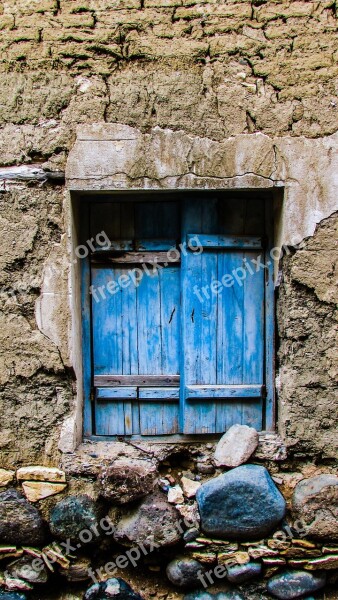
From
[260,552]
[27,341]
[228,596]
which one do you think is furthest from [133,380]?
[228,596]

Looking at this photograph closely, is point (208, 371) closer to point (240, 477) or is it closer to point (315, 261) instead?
point (240, 477)

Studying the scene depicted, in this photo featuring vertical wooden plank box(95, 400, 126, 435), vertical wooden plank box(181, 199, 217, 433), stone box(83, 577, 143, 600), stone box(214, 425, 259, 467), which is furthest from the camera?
vertical wooden plank box(95, 400, 126, 435)

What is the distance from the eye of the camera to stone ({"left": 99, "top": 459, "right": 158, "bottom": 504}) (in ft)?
7.57

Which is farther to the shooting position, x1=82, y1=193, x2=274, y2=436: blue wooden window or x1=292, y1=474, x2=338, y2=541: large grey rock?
x1=82, y1=193, x2=274, y2=436: blue wooden window

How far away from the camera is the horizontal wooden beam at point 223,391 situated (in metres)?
2.52

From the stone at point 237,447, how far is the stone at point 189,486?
0.16 meters

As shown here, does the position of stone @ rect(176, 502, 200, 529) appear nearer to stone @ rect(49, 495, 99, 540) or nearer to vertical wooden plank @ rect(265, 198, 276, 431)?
stone @ rect(49, 495, 99, 540)

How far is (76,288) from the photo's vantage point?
2475 millimetres

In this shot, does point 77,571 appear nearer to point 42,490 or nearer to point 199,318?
point 42,490

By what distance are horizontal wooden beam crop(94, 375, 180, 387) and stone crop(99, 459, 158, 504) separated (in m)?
0.44

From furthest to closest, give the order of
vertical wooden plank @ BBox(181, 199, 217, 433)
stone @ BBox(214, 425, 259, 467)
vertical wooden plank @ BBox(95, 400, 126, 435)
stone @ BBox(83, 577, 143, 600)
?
vertical wooden plank @ BBox(95, 400, 126, 435) < vertical wooden plank @ BBox(181, 199, 217, 433) < stone @ BBox(214, 425, 259, 467) < stone @ BBox(83, 577, 143, 600)

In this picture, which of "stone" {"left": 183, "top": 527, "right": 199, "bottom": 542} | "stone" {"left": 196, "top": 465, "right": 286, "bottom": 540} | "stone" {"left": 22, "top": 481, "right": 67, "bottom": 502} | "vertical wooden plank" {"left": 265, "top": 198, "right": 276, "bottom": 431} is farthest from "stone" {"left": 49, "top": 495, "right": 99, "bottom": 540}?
"vertical wooden plank" {"left": 265, "top": 198, "right": 276, "bottom": 431}

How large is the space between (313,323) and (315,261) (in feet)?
1.07

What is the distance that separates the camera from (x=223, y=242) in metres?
2.50
